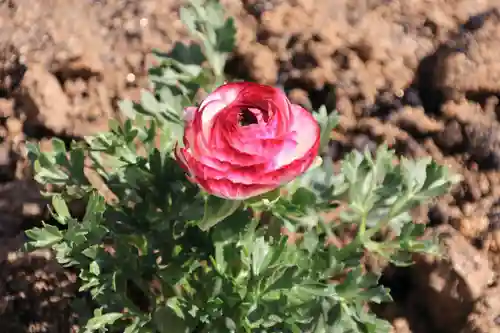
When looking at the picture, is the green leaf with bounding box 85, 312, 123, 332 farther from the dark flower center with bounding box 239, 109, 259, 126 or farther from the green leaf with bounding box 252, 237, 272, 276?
the dark flower center with bounding box 239, 109, 259, 126

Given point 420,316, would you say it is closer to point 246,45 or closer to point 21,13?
point 246,45

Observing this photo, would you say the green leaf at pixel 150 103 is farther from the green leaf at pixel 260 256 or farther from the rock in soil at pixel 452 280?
the rock in soil at pixel 452 280

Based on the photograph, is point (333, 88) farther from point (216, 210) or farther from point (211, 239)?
point (216, 210)

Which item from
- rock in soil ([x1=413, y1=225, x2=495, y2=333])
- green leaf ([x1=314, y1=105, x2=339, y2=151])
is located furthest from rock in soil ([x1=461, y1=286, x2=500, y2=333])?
green leaf ([x1=314, y1=105, x2=339, y2=151])

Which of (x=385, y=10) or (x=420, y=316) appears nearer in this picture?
(x=420, y=316)

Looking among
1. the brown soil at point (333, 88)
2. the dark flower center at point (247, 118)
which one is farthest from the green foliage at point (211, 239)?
the brown soil at point (333, 88)

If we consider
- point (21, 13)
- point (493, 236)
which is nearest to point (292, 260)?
point (493, 236)

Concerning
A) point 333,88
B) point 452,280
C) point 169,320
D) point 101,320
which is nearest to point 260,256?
point 169,320

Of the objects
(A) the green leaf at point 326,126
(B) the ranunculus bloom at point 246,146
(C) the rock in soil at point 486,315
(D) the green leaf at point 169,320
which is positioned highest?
(B) the ranunculus bloom at point 246,146
